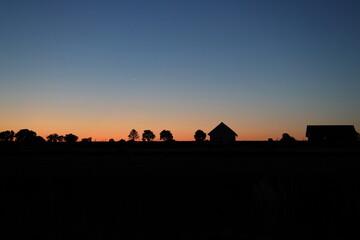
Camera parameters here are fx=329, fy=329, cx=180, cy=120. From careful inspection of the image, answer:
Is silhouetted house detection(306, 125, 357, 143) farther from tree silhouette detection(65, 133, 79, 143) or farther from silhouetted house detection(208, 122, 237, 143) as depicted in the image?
tree silhouette detection(65, 133, 79, 143)

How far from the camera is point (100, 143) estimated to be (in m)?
83.6

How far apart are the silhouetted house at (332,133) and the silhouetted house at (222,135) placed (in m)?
20.7

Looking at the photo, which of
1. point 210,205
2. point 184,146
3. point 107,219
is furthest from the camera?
point 184,146

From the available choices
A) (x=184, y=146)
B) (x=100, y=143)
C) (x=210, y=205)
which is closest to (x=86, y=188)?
(x=210, y=205)

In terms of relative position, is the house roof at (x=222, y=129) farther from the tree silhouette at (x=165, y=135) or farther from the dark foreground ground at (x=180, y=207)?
the tree silhouette at (x=165, y=135)

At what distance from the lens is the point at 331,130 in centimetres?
8344

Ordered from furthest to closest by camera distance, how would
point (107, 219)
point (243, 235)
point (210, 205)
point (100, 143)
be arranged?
point (100, 143)
point (210, 205)
point (107, 219)
point (243, 235)

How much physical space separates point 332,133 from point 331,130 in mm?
927

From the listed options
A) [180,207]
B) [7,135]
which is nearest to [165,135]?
[7,135]

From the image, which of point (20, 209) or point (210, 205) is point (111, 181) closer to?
point (20, 209)

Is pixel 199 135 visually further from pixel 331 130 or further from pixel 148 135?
pixel 331 130

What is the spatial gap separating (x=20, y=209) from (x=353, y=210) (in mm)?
10857

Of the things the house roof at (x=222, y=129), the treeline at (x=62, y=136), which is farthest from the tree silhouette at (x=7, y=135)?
the house roof at (x=222, y=129)

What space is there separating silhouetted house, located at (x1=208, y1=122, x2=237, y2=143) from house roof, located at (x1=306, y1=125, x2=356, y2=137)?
2073cm
